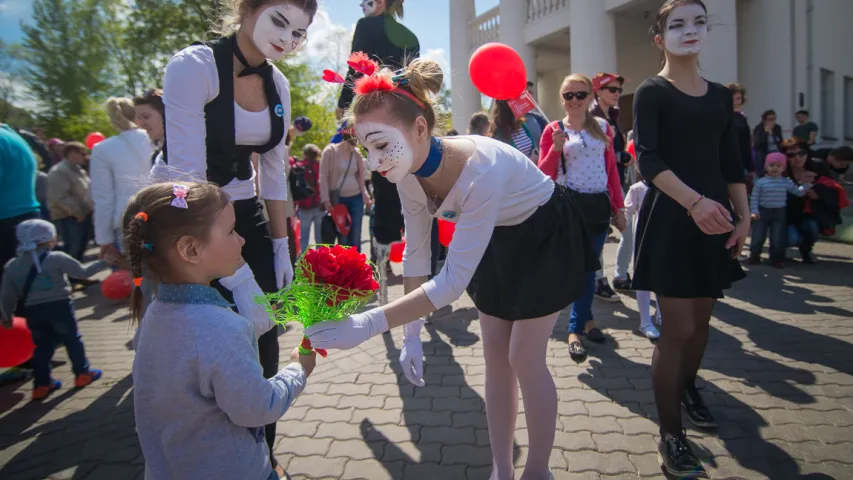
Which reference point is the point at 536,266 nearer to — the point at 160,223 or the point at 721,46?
the point at 160,223

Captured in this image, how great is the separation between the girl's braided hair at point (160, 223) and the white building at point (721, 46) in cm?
866

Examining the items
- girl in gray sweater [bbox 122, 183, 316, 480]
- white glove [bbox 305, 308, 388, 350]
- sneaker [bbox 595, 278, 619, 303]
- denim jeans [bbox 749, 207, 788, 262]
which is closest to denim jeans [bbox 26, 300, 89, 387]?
girl in gray sweater [bbox 122, 183, 316, 480]

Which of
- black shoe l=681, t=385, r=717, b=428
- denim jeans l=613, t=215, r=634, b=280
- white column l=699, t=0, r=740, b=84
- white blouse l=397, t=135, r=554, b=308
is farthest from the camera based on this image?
white column l=699, t=0, r=740, b=84

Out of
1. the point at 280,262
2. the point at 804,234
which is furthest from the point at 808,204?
the point at 280,262

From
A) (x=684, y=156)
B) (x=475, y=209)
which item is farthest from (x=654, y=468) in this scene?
(x=475, y=209)

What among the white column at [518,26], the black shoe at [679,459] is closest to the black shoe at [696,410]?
the black shoe at [679,459]

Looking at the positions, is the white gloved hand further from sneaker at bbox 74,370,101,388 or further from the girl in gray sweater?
sneaker at bbox 74,370,101,388

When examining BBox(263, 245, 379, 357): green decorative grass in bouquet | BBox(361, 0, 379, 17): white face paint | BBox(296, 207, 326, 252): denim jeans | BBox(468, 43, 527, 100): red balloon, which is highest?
BBox(361, 0, 379, 17): white face paint

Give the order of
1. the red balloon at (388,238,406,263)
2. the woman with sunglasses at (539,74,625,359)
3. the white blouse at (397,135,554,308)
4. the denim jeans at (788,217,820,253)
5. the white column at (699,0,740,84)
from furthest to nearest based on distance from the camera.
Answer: the white column at (699,0,740,84)
the denim jeans at (788,217,820,253)
the red balloon at (388,238,406,263)
the woman with sunglasses at (539,74,625,359)
the white blouse at (397,135,554,308)

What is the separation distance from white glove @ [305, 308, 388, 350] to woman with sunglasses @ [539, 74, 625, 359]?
2520 millimetres

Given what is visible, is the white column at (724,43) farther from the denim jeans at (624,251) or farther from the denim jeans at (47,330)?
the denim jeans at (47,330)

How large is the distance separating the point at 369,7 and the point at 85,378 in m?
3.53

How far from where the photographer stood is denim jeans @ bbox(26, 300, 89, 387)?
11.7 ft

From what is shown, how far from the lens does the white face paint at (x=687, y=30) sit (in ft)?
7.60
